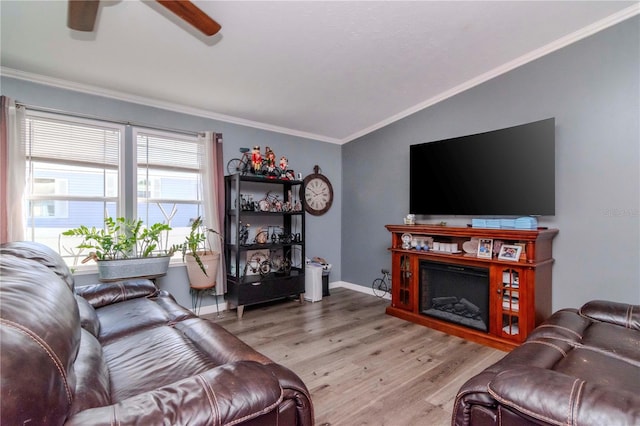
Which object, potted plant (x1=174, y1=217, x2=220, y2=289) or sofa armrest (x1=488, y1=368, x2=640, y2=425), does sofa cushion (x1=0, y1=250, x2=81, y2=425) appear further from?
potted plant (x1=174, y1=217, x2=220, y2=289)

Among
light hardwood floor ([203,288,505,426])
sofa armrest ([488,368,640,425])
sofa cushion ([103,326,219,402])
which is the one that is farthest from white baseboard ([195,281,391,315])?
sofa armrest ([488,368,640,425])

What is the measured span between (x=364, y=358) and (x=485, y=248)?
5.06ft

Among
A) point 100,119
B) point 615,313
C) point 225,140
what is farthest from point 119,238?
point 615,313

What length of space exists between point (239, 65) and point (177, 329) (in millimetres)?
2211

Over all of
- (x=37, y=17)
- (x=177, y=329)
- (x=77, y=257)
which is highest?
(x=37, y=17)

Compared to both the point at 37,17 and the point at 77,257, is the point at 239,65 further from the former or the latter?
the point at 77,257

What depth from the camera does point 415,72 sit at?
3.08 m

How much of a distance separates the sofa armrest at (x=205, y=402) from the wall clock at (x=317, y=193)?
3.59m

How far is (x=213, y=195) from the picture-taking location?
3531 mm

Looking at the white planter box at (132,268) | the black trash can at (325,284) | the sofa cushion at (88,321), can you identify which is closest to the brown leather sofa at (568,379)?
the sofa cushion at (88,321)

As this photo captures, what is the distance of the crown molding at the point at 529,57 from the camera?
2451 mm

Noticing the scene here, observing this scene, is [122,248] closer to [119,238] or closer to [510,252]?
[119,238]

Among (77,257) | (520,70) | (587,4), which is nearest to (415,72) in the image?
(520,70)

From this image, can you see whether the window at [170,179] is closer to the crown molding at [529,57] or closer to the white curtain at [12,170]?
the white curtain at [12,170]
